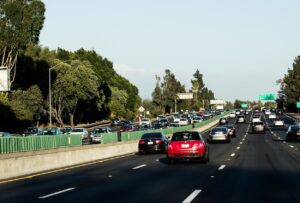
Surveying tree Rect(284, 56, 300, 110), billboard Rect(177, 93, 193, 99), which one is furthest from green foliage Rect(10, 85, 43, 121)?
tree Rect(284, 56, 300, 110)

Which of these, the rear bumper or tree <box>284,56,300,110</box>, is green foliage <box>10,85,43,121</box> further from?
tree <box>284,56,300,110</box>

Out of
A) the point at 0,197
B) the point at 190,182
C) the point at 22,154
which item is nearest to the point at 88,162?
the point at 22,154

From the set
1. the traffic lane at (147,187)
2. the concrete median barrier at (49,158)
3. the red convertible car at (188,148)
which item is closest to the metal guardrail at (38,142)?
the concrete median barrier at (49,158)

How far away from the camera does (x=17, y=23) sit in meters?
66.2

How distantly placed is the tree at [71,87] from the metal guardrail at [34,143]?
58.8 meters

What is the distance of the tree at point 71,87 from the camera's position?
9019 cm

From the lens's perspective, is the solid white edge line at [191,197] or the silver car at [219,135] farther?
the silver car at [219,135]

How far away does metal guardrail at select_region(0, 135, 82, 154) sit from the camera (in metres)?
21.9

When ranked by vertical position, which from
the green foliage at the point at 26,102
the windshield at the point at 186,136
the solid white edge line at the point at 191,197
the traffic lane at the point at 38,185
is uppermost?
the green foliage at the point at 26,102

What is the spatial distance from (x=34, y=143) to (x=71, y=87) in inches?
2596

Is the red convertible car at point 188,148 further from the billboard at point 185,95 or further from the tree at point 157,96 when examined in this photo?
the billboard at point 185,95

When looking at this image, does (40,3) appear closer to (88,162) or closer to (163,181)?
(88,162)

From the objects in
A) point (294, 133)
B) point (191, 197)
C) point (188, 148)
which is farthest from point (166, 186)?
point (294, 133)

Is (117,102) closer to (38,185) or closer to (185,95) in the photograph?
(185,95)
